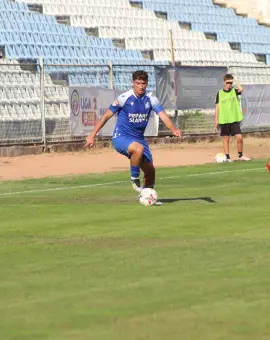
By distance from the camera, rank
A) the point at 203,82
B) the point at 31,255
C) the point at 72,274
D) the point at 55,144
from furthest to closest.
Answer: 1. the point at 203,82
2. the point at 55,144
3. the point at 31,255
4. the point at 72,274

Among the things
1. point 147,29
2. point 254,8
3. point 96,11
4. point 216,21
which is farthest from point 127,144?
point 254,8

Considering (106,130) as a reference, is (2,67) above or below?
above

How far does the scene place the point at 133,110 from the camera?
14727mm

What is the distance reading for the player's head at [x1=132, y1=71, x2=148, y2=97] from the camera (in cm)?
1421

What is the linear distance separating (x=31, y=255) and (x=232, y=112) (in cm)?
1596

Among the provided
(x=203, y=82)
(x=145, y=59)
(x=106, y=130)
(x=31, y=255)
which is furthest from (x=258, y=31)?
(x=31, y=255)

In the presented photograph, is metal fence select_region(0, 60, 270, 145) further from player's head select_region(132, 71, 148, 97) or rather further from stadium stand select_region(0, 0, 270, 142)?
player's head select_region(132, 71, 148, 97)

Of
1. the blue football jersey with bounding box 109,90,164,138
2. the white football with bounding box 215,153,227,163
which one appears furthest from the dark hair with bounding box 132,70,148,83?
the white football with bounding box 215,153,227,163

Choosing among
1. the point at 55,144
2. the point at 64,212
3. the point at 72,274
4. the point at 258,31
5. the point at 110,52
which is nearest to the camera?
the point at 72,274

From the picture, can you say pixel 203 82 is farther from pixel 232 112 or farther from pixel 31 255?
pixel 31 255

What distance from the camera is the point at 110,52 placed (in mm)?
37719

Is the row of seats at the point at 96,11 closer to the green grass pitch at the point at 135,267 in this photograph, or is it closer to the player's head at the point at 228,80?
the player's head at the point at 228,80

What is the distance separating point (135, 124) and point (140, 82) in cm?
76

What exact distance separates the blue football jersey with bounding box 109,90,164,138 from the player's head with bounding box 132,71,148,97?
136 mm
